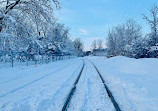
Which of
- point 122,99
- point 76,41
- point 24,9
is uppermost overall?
point 76,41

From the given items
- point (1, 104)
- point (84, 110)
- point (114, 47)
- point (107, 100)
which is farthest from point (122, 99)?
point (114, 47)

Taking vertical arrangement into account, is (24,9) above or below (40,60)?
above

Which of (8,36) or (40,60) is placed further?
(40,60)

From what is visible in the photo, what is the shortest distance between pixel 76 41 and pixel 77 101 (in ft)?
317

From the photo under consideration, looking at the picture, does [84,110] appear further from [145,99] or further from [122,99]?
[145,99]

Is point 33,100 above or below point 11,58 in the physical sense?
below

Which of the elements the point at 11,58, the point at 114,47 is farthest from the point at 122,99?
the point at 114,47

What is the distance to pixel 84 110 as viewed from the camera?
2893 millimetres

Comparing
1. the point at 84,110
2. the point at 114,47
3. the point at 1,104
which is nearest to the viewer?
the point at 84,110

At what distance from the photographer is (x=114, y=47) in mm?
35469

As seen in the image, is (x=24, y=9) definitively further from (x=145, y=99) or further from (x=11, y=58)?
(x=145, y=99)

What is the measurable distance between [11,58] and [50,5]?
764 centimetres

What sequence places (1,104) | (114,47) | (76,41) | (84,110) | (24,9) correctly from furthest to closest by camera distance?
(76,41), (114,47), (24,9), (1,104), (84,110)

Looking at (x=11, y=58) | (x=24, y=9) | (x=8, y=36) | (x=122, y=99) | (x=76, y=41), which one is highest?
(x=76, y=41)
